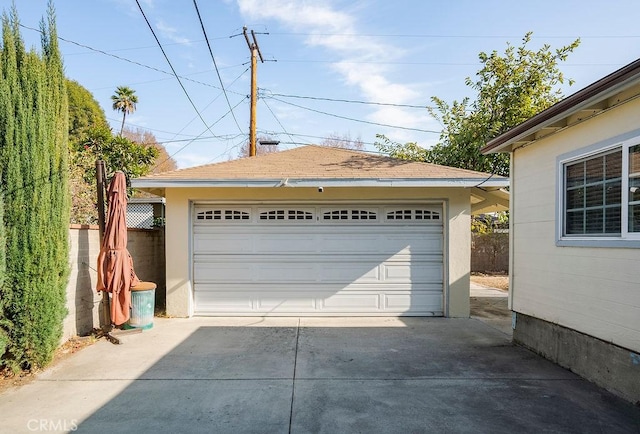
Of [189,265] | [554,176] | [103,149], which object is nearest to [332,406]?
[554,176]

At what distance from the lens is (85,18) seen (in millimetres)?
7316

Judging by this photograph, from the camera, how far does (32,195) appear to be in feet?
14.2

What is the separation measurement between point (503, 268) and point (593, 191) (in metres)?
12.2

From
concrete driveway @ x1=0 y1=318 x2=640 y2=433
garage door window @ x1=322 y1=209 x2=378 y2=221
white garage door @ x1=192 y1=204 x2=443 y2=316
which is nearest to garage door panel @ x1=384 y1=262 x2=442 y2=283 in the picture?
white garage door @ x1=192 y1=204 x2=443 y2=316

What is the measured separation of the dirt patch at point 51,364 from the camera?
4.11 meters

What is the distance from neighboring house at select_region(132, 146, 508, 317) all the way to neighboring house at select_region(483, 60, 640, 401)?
189cm

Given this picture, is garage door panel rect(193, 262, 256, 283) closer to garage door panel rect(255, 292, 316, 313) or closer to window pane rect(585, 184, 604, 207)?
garage door panel rect(255, 292, 316, 313)

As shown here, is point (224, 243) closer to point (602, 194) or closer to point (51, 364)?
point (51, 364)

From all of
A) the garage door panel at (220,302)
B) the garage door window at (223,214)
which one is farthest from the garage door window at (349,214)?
the garage door panel at (220,302)

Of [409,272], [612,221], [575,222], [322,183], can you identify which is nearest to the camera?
[612,221]

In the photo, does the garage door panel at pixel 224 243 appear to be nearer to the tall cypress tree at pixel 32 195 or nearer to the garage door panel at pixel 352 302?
the garage door panel at pixel 352 302

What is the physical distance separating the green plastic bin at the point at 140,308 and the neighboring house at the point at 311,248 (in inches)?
37.4

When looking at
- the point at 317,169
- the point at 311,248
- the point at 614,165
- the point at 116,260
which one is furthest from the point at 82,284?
the point at 614,165

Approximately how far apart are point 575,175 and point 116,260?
652cm
